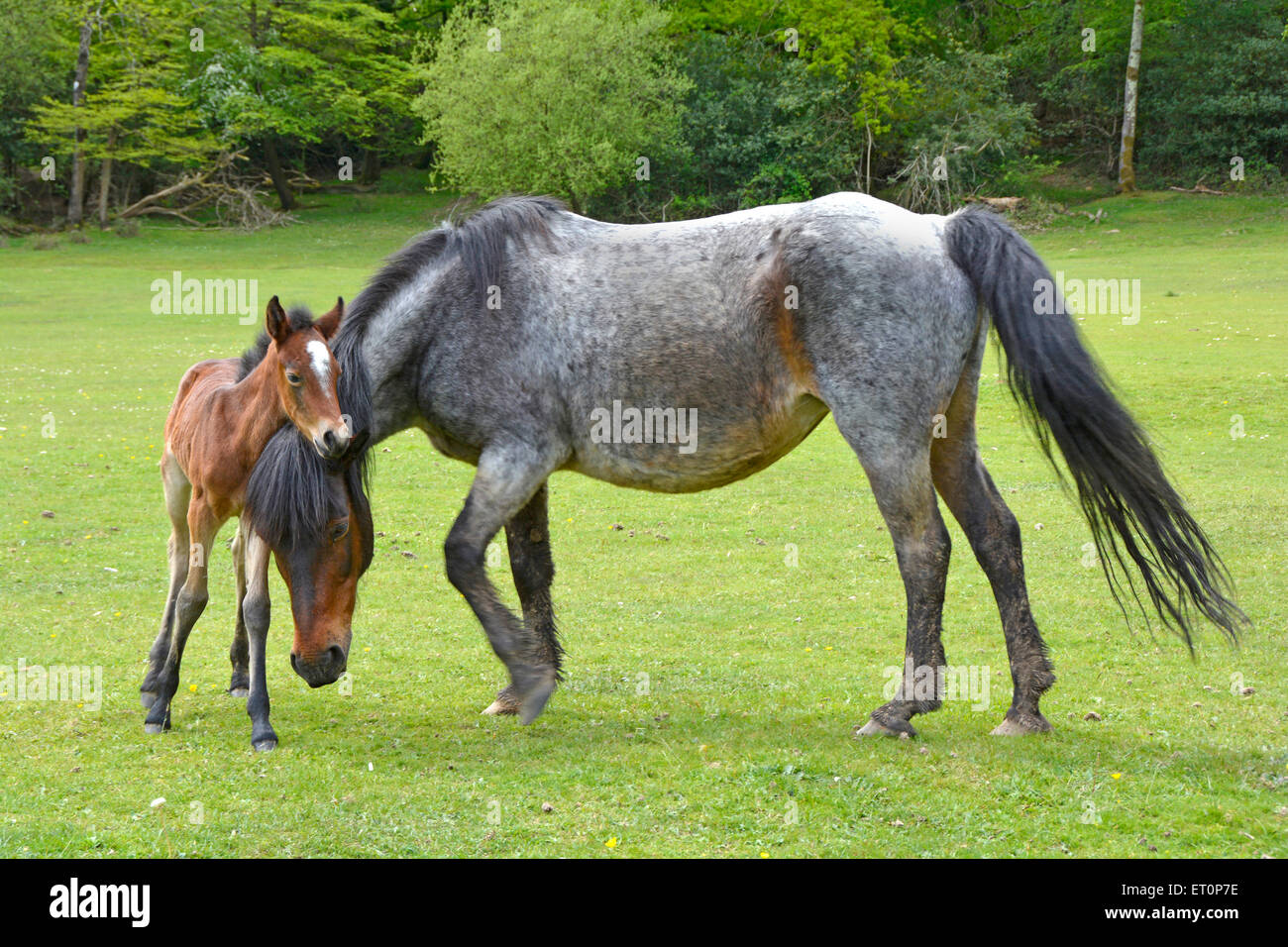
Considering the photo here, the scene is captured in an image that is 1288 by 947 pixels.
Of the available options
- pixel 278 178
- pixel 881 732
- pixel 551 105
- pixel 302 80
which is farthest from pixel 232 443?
pixel 302 80

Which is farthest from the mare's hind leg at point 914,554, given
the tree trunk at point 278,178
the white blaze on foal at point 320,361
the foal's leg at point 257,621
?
the tree trunk at point 278,178

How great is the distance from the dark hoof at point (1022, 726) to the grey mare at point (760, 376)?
12 mm

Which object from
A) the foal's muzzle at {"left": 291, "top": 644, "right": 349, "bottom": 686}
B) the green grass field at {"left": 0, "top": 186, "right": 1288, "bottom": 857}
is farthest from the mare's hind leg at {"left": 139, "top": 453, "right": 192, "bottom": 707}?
the foal's muzzle at {"left": 291, "top": 644, "right": 349, "bottom": 686}

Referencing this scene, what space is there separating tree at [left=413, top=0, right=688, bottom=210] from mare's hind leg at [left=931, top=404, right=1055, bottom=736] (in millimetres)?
35180

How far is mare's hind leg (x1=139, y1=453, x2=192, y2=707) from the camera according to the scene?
698 cm

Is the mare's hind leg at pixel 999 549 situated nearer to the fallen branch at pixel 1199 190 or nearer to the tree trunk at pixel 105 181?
the fallen branch at pixel 1199 190

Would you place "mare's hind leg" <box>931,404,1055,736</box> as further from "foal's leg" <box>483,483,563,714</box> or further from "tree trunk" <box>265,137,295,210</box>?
"tree trunk" <box>265,137,295,210</box>

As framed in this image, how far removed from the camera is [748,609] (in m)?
9.66

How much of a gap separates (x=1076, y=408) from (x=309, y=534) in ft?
12.9

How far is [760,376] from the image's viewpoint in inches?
254

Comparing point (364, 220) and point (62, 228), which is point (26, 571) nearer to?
point (364, 220)

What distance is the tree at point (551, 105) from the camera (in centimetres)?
4162

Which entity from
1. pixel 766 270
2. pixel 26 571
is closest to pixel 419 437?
pixel 26 571

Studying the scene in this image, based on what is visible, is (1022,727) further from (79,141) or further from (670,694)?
(79,141)
